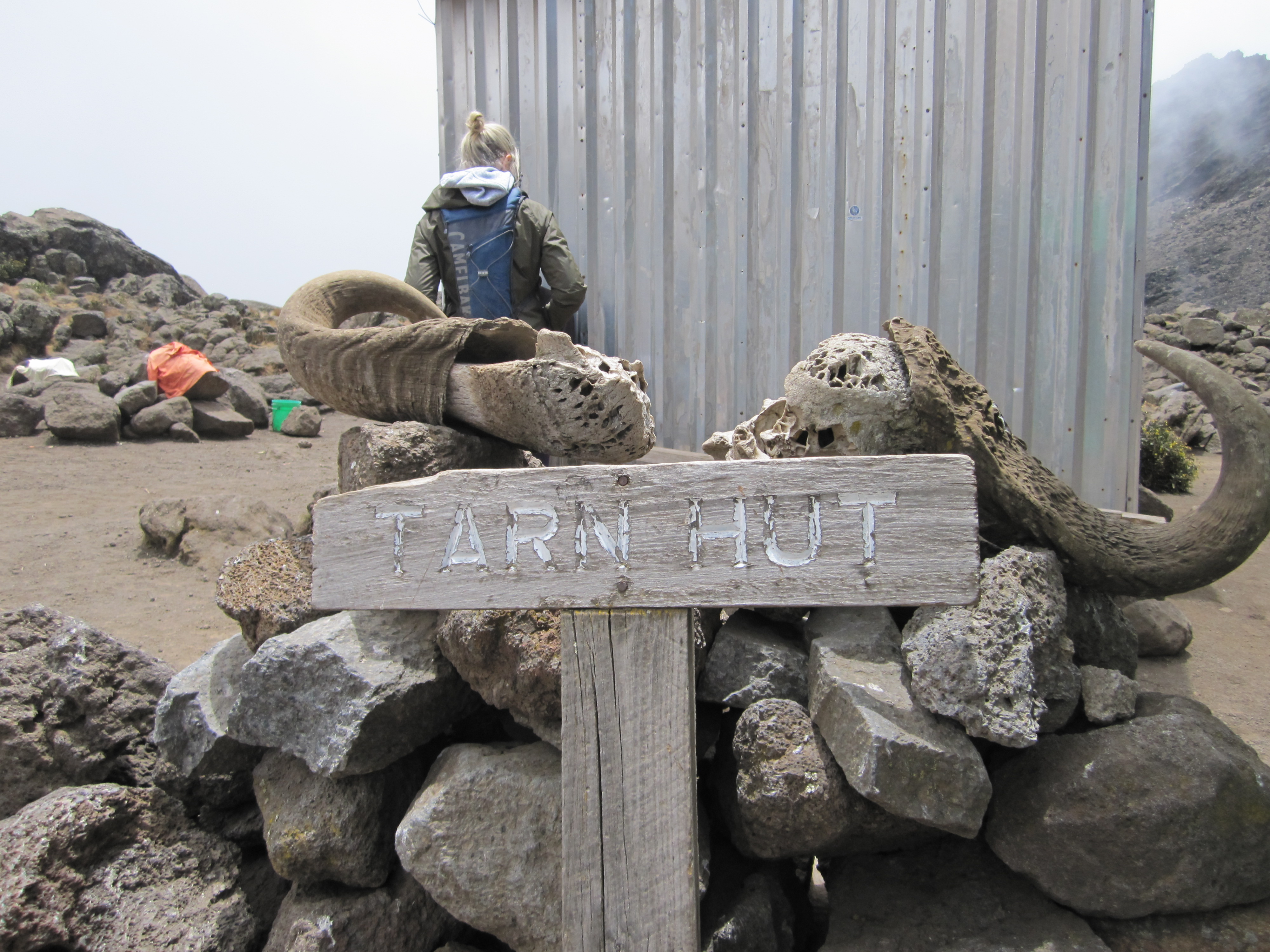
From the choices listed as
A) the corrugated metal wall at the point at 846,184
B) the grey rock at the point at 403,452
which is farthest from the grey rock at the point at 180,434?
the grey rock at the point at 403,452

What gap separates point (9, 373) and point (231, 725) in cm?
1916

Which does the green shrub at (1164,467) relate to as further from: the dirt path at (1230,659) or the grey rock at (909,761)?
the grey rock at (909,761)

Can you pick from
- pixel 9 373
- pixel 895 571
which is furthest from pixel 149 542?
pixel 9 373

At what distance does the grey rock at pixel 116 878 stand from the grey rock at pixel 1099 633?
228cm

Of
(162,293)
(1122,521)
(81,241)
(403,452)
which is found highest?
(81,241)

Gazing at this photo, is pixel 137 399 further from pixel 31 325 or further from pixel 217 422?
pixel 31 325

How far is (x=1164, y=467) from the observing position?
7.35 meters

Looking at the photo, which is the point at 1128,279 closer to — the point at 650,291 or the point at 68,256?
the point at 650,291

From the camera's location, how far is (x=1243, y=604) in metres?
4.07

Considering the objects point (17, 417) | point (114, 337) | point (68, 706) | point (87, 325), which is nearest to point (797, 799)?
point (68, 706)

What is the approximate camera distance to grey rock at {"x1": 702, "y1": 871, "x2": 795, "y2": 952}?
1837 mm

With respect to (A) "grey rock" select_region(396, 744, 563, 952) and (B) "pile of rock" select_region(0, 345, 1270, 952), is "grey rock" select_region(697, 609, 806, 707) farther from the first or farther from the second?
(A) "grey rock" select_region(396, 744, 563, 952)

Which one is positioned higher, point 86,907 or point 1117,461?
point 1117,461

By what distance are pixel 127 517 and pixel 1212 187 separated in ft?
146
